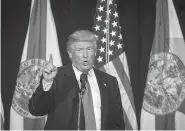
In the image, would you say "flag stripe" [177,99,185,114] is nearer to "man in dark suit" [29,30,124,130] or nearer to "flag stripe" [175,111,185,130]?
"flag stripe" [175,111,185,130]

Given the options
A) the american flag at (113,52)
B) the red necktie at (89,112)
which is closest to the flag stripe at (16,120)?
the red necktie at (89,112)

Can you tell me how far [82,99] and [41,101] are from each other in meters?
0.36

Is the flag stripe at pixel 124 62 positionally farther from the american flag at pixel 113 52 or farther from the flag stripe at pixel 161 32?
the flag stripe at pixel 161 32

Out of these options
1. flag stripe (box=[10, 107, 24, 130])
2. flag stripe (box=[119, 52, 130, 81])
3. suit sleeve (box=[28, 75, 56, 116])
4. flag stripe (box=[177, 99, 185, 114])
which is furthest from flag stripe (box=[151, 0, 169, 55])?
flag stripe (box=[10, 107, 24, 130])

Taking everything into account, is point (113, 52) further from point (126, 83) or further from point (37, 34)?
point (37, 34)

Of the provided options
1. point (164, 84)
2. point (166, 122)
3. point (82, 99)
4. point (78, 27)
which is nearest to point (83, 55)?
point (82, 99)

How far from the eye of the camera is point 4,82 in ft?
7.90

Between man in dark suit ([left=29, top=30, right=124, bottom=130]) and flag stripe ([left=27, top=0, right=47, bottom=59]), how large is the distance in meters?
0.46

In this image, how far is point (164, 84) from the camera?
2.46 meters

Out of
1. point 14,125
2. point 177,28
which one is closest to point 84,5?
point 177,28

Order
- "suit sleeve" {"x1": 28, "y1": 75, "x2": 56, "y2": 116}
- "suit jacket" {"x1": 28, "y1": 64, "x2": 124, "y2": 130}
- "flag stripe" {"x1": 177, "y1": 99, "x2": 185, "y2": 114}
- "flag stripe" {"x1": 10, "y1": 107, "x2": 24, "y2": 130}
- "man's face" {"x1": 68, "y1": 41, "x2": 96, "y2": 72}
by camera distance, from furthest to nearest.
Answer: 1. "flag stripe" {"x1": 177, "y1": 99, "x2": 185, "y2": 114}
2. "flag stripe" {"x1": 10, "y1": 107, "x2": 24, "y2": 130}
3. "man's face" {"x1": 68, "y1": 41, "x2": 96, "y2": 72}
4. "suit jacket" {"x1": 28, "y1": 64, "x2": 124, "y2": 130}
5. "suit sleeve" {"x1": 28, "y1": 75, "x2": 56, "y2": 116}

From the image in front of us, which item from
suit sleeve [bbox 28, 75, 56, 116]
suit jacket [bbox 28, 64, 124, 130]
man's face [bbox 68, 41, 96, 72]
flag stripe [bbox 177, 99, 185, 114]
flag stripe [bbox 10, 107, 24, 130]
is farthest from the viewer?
flag stripe [bbox 177, 99, 185, 114]

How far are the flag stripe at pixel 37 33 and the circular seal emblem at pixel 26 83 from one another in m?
0.07

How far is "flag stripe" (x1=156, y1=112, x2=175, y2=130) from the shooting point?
7.98 ft
